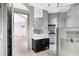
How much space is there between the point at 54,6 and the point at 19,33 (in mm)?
831

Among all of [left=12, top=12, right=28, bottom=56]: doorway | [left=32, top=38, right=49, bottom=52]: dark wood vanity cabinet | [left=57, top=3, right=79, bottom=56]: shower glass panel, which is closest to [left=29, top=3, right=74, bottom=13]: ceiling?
[left=57, top=3, right=79, bottom=56]: shower glass panel

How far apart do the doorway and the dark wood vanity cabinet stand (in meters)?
0.16

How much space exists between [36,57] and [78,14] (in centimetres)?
112

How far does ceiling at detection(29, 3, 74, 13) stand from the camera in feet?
5.46

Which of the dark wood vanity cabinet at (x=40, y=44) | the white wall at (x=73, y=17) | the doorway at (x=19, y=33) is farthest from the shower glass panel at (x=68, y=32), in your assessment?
the doorway at (x=19, y=33)

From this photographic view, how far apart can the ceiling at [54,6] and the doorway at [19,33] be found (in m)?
0.32

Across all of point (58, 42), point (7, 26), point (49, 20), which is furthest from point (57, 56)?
point (7, 26)

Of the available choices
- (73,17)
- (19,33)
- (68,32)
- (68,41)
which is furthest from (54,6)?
(19,33)

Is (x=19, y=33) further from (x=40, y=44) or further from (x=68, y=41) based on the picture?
(x=68, y=41)

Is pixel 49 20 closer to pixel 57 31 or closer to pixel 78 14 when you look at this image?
pixel 57 31

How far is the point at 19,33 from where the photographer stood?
5.65 ft

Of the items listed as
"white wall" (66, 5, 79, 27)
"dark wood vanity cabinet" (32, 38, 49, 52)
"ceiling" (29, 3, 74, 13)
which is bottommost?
"dark wood vanity cabinet" (32, 38, 49, 52)

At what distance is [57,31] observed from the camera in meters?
1.75

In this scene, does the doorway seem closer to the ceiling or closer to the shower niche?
the ceiling
